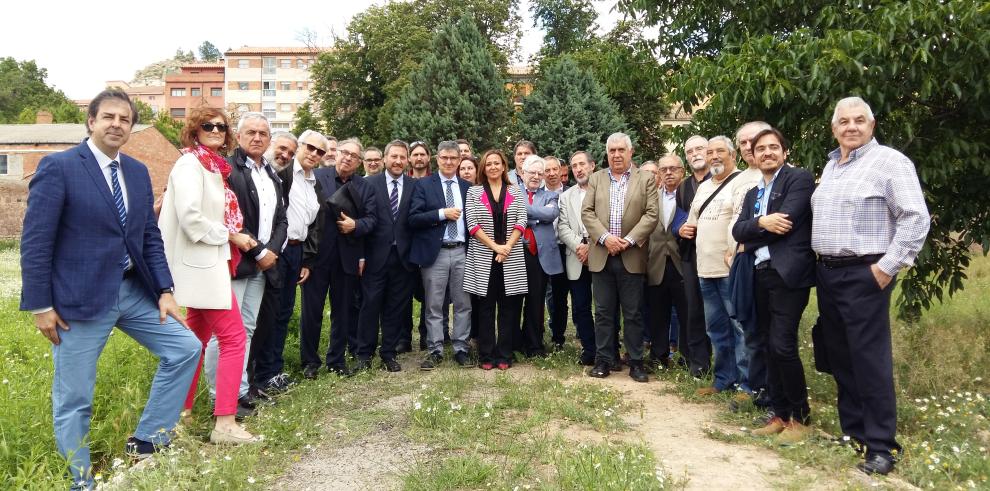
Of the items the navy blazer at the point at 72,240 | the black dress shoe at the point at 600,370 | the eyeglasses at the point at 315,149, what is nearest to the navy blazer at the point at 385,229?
the eyeglasses at the point at 315,149

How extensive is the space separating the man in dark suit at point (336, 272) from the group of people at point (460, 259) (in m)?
0.02

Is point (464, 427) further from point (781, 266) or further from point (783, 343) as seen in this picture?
point (781, 266)

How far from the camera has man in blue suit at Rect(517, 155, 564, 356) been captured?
23.0ft

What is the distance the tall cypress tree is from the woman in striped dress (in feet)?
53.1

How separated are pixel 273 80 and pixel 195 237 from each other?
7790cm

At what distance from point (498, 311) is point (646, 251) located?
5.14 ft

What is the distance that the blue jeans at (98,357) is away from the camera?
364 centimetres

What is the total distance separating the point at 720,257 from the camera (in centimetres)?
558

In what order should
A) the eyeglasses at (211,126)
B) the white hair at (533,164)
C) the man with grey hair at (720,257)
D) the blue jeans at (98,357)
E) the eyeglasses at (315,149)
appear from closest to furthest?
the blue jeans at (98,357), the eyeglasses at (211,126), the man with grey hair at (720,257), the eyeglasses at (315,149), the white hair at (533,164)

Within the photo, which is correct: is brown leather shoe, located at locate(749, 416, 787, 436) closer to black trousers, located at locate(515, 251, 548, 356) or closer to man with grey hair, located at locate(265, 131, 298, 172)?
black trousers, located at locate(515, 251, 548, 356)

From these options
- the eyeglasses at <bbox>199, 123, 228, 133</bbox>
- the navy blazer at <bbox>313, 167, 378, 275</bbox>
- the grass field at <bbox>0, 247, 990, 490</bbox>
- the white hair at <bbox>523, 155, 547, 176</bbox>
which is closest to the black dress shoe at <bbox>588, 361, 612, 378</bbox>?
the grass field at <bbox>0, 247, 990, 490</bbox>

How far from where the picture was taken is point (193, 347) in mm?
4094

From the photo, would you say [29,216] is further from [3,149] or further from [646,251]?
[3,149]

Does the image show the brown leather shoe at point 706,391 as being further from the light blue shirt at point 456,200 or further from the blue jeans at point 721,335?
the light blue shirt at point 456,200
